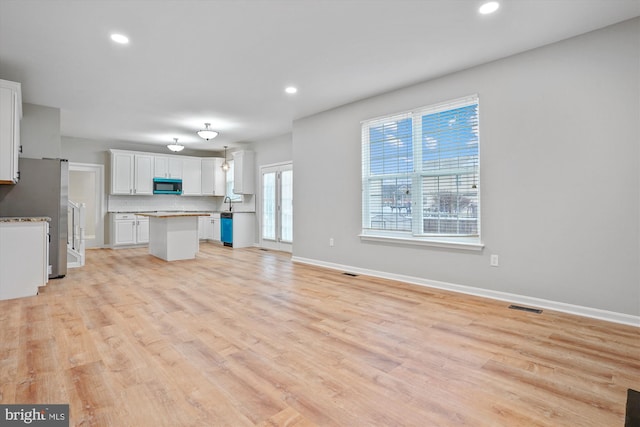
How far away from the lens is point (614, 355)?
2254 mm

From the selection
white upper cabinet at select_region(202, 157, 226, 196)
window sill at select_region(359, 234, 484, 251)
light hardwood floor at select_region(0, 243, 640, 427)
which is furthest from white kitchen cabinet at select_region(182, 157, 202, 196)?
window sill at select_region(359, 234, 484, 251)

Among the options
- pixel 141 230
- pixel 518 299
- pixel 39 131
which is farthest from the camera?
pixel 141 230

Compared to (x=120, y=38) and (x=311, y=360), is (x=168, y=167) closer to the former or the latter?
(x=120, y=38)

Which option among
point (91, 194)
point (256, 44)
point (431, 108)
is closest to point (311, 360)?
point (256, 44)

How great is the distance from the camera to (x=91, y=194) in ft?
26.2

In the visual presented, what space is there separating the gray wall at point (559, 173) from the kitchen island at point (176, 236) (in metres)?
4.36

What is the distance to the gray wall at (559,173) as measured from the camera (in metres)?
2.85

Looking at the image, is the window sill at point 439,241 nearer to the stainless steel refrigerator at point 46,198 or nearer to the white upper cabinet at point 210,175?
the stainless steel refrigerator at point 46,198

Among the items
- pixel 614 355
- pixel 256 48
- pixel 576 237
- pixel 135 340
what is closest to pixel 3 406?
pixel 135 340

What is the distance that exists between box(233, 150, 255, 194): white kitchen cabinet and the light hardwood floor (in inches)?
191

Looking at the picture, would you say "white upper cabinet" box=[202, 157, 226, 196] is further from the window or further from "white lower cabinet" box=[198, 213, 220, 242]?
the window

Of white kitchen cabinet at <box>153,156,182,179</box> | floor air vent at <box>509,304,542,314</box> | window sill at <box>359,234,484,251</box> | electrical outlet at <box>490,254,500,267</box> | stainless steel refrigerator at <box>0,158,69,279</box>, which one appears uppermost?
white kitchen cabinet at <box>153,156,182,179</box>

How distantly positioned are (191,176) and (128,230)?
2.17 m

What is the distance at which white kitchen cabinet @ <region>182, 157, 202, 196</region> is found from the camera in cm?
892
